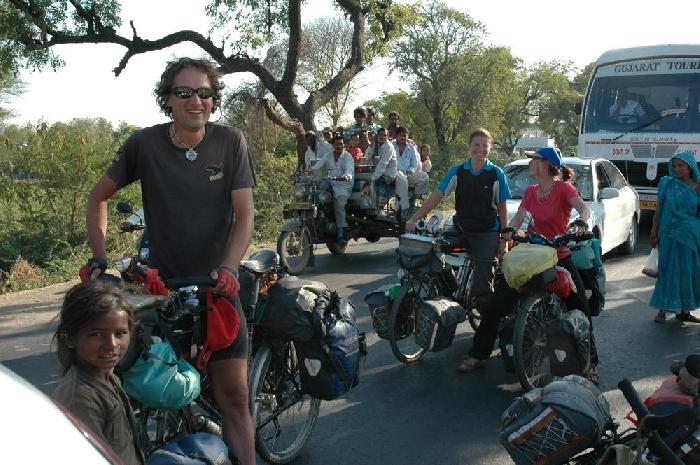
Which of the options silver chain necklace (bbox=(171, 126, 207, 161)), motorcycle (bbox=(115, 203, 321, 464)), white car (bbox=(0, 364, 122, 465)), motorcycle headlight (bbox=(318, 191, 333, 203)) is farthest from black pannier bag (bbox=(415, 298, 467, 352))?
motorcycle headlight (bbox=(318, 191, 333, 203))

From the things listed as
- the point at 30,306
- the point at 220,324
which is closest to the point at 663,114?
the point at 30,306

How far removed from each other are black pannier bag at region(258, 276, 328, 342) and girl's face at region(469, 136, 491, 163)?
301 cm

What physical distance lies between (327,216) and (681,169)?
18.1ft

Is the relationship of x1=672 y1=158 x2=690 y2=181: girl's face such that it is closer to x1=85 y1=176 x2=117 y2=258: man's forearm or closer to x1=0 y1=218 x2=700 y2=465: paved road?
x1=0 y1=218 x2=700 y2=465: paved road

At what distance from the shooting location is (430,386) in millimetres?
5852

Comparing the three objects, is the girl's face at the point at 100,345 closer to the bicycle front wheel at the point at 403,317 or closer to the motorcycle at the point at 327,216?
the bicycle front wheel at the point at 403,317

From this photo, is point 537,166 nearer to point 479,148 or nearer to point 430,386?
point 479,148

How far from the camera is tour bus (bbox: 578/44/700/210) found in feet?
42.9

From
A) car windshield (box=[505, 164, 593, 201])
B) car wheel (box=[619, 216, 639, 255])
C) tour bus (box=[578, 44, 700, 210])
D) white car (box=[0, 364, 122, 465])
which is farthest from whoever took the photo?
tour bus (box=[578, 44, 700, 210])

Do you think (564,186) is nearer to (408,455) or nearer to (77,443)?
(408,455)

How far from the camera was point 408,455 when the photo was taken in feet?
15.0

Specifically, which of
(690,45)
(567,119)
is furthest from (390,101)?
(690,45)

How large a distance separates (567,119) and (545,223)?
218 feet

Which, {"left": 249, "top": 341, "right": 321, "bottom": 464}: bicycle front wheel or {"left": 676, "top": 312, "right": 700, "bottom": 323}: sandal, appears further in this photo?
{"left": 676, "top": 312, "right": 700, "bottom": 323}: sandal
